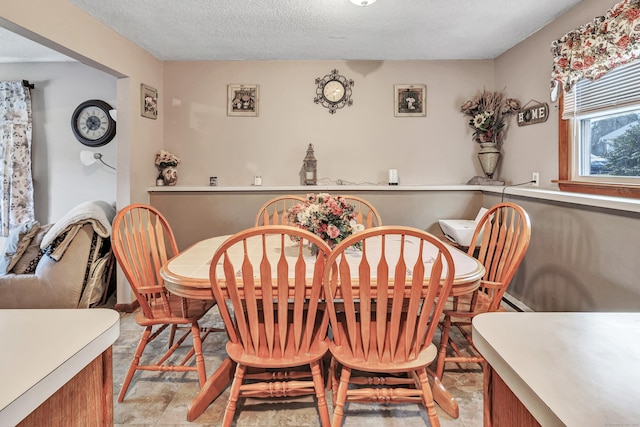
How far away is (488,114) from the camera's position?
3.46 metres

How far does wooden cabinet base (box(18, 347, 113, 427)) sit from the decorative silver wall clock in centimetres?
335

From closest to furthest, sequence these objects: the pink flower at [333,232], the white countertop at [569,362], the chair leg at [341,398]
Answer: the white countertop at [569,362] → the chair leg at [341,398] → the pink flower at [333,232]

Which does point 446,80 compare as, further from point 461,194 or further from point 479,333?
point 479,333

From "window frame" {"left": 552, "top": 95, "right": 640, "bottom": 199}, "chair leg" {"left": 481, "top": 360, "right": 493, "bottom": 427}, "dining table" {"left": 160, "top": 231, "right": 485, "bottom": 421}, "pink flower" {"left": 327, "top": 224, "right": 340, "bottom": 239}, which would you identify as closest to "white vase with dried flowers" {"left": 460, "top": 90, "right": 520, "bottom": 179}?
"window frame" {"left": 552, "top": 95, "right": 640, "bottom": 199}

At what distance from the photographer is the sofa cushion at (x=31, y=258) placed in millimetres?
2928

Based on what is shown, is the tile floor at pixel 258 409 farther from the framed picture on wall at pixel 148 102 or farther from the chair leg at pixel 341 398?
the framed picture on wall at pixel 148 102

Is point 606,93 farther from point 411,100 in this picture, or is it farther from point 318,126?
point 318,126

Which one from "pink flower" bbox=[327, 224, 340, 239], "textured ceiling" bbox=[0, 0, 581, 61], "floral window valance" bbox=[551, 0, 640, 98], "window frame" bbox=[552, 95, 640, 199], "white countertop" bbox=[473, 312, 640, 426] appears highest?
"textured ceiling" bbox=[0, 0, 581, 61]

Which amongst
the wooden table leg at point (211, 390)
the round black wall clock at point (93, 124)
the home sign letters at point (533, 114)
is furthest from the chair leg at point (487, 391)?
the round black wall clock at point (93, 124)

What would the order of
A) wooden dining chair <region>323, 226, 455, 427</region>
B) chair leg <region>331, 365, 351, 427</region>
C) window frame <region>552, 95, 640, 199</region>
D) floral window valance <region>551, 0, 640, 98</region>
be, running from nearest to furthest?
wooden dining chair <region>323, 226, 455, 427</region> < chair leg <region>331, 365, 351, 427</region> < floral window valance <region>551, 0, 640, 98</region> < window frame <region>552, 95, 640, 199</region>

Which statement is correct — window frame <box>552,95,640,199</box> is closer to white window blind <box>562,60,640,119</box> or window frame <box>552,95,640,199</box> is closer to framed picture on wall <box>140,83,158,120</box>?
white window blind <box>562,60,640,119</box>

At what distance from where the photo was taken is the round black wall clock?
3.84 m

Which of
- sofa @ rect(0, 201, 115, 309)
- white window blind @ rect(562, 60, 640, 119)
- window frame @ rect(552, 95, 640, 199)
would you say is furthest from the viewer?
sofa @ rect(0, 201, 115, 309)

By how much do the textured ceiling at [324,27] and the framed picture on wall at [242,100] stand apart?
11.7 inches
